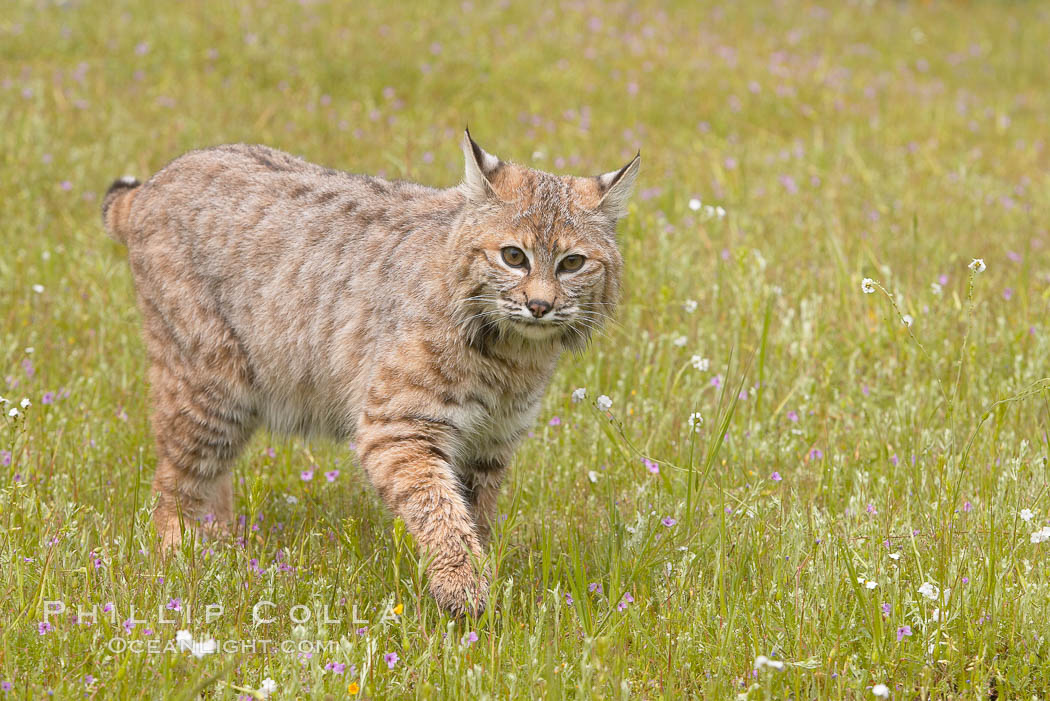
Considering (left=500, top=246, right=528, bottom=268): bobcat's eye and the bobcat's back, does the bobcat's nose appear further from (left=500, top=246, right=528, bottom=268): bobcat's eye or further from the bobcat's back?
the bobcat's back

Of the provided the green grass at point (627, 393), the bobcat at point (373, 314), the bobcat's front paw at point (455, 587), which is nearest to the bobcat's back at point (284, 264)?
the bobcat at point (373, 314)

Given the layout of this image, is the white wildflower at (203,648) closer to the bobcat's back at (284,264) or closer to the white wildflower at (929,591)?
the bobcat's back at (284,264)

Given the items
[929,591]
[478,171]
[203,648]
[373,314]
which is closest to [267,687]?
[203,648]

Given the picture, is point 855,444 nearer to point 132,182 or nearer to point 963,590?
point 963,590

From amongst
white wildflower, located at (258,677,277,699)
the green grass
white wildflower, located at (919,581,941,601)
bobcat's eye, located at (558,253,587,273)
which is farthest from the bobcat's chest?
white wildflower, located at (919,581,941,601)

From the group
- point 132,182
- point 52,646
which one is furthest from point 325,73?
point 52,646

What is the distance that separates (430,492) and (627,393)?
2298 mm

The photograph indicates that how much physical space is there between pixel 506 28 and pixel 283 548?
1101cm

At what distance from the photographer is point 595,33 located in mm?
14891

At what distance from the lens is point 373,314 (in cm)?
469

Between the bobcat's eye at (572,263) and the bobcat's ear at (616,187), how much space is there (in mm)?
292

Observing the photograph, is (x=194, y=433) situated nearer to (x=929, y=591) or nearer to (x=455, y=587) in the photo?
(x=455, y=587)

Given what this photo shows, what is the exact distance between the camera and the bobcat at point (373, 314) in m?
4.32

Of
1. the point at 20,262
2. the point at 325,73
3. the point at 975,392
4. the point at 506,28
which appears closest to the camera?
the point at 975,392
